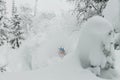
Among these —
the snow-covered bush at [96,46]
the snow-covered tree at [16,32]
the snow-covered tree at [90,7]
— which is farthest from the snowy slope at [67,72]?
the snow-covered tree at [16,32]

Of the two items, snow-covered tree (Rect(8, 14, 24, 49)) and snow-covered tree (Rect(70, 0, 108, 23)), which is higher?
snow-covered tree (Rect(70, 0, 108, 23))

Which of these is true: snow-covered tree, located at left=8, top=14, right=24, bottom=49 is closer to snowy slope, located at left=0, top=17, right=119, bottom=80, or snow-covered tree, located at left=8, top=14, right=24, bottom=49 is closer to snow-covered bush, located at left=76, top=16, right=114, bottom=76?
snowy slope, located at left=0, top=17, right=119, bottom=80

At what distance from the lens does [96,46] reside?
471cm

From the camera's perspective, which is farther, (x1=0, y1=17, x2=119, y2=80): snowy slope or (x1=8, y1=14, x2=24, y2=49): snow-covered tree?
(x1=8, y1=14, x2=24, y2=49): snow-covered tree

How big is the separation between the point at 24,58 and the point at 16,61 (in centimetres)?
105

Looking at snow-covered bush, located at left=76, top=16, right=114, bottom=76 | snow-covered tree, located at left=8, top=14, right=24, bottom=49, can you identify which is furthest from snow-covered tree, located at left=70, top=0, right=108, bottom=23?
snow-covered tree, located at left=8, top=14, right=24, bottom=49

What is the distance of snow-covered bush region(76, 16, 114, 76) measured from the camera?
4688 millimetres

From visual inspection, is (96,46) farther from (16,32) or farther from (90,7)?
(16,32)

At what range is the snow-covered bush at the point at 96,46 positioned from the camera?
4.69 metres

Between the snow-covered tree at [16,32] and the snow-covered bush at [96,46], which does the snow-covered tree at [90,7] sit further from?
the snow-covered tree at [16,32]

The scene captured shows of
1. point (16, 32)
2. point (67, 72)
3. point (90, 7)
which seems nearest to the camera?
point (67, 72)

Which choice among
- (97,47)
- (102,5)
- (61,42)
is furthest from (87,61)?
(61,42)

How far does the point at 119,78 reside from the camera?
4.73m

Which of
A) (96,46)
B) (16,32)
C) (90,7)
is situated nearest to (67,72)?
(96,46)
